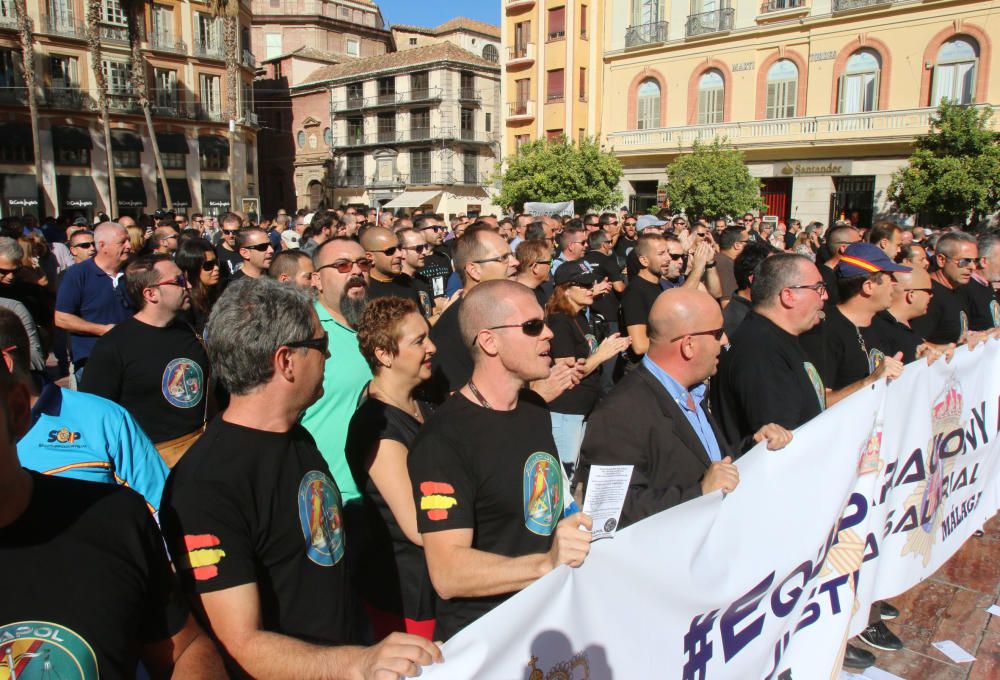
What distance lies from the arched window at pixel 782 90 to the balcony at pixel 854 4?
94.7 inches

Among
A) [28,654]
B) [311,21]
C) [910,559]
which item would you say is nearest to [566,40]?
[311,21]

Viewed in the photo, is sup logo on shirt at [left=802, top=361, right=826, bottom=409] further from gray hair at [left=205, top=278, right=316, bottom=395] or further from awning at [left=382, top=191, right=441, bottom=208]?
awning at [left=382, top=191, right=441, bottom=208]

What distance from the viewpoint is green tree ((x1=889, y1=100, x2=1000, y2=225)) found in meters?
20.5

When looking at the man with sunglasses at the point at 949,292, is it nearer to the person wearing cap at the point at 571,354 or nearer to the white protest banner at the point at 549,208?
the person wearing cap at the point at 571,354

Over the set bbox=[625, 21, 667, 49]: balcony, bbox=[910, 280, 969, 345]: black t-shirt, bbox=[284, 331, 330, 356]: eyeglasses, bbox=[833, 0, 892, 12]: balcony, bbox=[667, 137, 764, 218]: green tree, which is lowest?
bbox=[910, 280, 969, 345]: black t-shirt

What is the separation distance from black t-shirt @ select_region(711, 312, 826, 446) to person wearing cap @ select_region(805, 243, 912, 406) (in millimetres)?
638

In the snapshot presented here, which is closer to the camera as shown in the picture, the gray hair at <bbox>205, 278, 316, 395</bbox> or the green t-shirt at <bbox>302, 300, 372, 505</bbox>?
the gray hair at <bbox>205, 278, 316, 395</bbox>

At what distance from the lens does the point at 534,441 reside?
8.44ft

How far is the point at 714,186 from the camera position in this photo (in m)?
25.4

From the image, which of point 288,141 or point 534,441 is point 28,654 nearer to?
point 534,441

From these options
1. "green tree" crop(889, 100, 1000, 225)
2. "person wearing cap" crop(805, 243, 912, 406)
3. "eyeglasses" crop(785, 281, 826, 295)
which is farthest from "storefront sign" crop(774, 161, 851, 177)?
"eyeglasses" crop(785, 281, 826, 295)

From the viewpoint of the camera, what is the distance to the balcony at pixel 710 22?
29.7m

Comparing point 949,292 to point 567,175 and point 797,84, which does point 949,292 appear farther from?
point 797,84

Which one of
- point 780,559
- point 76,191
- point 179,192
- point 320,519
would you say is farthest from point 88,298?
point 179,192
